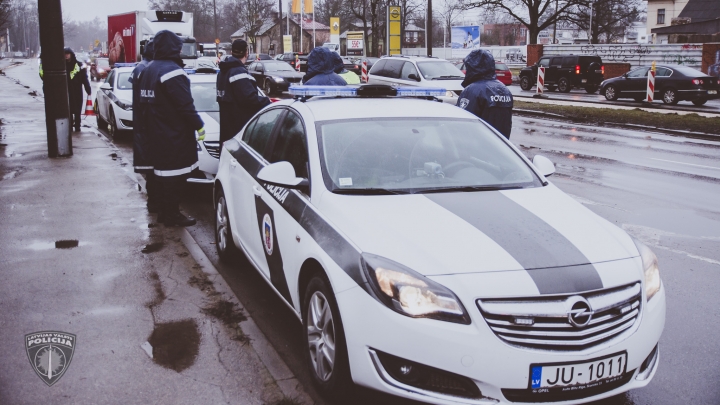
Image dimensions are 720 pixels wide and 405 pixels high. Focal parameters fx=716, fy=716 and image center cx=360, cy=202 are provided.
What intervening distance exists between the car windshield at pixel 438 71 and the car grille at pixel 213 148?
12.4 meters

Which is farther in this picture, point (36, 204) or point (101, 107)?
point (101, 107)

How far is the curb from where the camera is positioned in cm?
388

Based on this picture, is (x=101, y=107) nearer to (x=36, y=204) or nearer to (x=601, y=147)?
(x=36, y=204)

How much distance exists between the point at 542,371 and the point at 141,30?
3010cm

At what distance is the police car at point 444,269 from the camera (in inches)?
126

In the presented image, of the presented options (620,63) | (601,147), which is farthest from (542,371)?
(620,63)

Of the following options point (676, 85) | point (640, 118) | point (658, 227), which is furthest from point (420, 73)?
point (658, 227)

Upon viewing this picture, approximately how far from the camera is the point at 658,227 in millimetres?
7949

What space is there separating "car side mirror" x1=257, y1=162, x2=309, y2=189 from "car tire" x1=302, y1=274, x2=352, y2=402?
0.67 m

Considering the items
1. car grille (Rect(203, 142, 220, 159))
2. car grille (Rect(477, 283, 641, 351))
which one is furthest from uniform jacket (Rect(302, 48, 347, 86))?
car grille (Rect(477, 283, 641, 351))

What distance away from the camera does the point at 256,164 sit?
5391 mm

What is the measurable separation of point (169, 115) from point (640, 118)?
16.4 m

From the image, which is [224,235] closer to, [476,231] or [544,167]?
[544,167]

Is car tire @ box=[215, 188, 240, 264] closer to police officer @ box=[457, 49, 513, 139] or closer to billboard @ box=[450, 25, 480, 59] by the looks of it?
police officer @ box=[457, 49, 513, 139]
